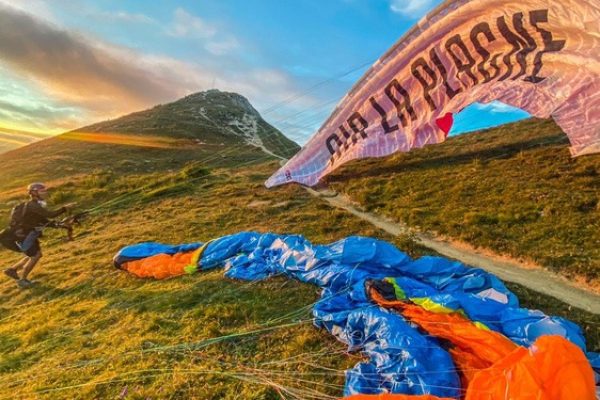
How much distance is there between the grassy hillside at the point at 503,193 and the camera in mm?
13141

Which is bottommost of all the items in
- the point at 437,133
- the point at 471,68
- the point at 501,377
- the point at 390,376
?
the point at 390,376

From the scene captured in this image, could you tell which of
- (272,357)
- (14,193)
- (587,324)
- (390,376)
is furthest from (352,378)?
(14,193)

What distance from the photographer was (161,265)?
42.0ft

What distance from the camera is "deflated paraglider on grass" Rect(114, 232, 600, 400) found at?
14.3ft

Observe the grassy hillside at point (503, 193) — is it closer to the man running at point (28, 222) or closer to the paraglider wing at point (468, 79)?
the paraglider wing at point (468, 79)

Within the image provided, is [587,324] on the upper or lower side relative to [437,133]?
lower

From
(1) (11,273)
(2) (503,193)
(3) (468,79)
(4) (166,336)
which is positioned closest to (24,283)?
(1) (11,273)

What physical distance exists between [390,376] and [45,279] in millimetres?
13060

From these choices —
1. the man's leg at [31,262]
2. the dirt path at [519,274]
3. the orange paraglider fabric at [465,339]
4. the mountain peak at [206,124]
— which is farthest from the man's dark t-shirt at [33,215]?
the mountain peak at [206,124]

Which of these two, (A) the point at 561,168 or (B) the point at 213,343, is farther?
(A) the point at 561,168

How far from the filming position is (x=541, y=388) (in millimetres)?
4098

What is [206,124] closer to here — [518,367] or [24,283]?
[24,283]

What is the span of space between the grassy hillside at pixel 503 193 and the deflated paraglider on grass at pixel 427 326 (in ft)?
15.9

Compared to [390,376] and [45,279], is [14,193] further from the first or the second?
[390,376]
